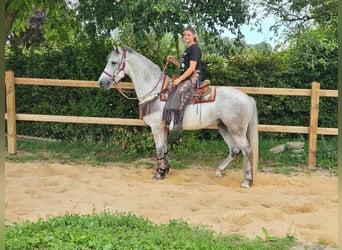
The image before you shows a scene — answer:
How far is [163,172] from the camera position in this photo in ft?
18.6

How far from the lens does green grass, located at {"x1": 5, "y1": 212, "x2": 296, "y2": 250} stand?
3139 millimetres

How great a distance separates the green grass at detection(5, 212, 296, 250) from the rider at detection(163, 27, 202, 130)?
184 centimetres

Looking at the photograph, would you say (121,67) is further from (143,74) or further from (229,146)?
(229,146)

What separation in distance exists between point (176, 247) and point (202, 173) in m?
2.89

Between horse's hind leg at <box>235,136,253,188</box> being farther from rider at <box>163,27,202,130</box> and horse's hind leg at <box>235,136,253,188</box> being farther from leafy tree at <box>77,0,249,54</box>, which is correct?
leafy tree at <box>77,0,249,54</box>

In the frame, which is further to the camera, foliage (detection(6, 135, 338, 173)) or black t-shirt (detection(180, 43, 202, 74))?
foliage (detection(6, 135, 338, 173))

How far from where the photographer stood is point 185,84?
538 cm

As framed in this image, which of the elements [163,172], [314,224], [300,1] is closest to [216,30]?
[300,1]

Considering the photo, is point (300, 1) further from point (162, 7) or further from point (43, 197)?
point (43, 197)

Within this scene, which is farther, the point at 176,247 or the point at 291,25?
the point at 291,25

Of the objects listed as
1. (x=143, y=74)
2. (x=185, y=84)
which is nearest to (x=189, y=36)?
(x=185, y=84)

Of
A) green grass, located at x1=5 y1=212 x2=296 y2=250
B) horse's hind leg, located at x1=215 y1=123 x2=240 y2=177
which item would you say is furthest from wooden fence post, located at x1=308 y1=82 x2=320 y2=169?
green grass, located at x1=5 y1=212 x2=296 y2=250

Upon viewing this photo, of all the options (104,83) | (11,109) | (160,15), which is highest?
(160,15)

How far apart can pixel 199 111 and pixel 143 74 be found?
0.93 metres
